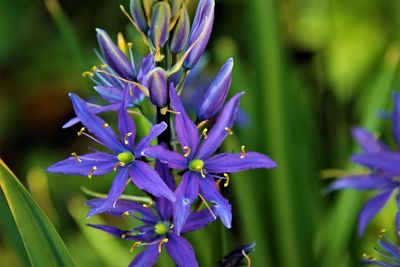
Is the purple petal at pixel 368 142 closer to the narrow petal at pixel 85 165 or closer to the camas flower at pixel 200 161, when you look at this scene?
the camas flower at pixel 200 161

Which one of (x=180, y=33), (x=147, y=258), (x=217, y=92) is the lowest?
(x=147, y=258)

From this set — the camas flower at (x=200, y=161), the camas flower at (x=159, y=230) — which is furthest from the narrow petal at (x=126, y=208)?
the camas flower at (x=200, y=161)

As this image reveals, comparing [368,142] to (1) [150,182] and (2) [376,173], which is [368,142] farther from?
(1) [150,182]

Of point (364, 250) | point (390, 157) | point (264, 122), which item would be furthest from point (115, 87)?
point (364, 250)

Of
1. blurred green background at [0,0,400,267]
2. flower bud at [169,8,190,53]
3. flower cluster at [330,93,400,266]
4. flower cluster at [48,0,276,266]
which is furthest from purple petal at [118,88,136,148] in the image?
flower cluster at [330,93,400,266]

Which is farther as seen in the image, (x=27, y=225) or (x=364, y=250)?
(x=364, y=250)

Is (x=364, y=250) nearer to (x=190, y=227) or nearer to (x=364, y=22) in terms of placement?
(x=190, y=227)

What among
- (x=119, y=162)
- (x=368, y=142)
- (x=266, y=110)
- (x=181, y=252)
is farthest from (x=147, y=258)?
(x=266, y=110)
